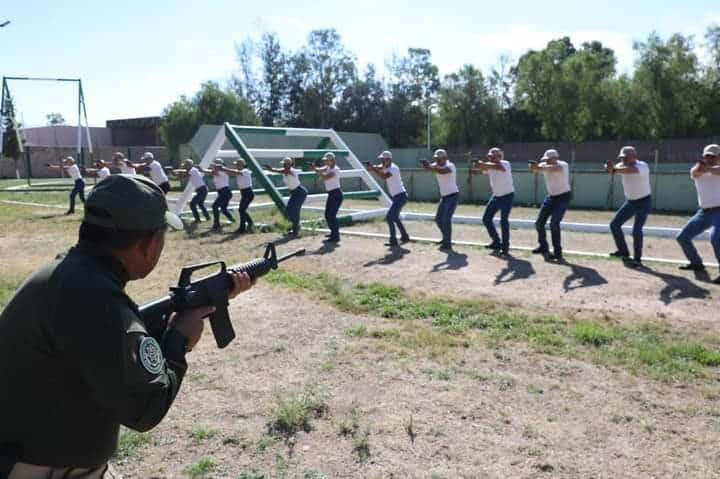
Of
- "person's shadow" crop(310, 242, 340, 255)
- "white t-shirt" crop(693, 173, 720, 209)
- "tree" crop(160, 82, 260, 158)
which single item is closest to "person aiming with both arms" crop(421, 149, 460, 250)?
"person's shadow" crop(310, 242, 340, 255)

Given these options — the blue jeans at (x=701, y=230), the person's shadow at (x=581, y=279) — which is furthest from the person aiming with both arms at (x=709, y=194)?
the person's shadow at (x=581, y=279)

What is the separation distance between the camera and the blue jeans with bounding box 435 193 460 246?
436 inches

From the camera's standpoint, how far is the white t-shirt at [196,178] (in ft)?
49.4

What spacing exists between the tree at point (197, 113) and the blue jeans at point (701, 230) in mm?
38240

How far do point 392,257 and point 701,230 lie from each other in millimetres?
4758

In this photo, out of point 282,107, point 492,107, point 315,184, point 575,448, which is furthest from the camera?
point 282,107

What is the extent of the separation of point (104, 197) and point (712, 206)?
28.5 feet

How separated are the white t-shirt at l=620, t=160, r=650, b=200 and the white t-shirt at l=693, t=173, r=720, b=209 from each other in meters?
0.85

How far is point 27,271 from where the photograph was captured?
31.1 ft

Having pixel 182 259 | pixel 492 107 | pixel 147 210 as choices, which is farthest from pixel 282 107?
pixel 147 210

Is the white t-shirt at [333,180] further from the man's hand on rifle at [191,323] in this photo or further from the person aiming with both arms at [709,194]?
the man's hand on rifle at [191,323]

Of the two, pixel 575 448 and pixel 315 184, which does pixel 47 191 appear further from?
pixel 575 448

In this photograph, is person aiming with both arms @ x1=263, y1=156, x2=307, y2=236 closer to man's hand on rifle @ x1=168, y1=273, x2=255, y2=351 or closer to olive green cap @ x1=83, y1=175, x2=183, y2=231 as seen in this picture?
man's hand on rifle @ x1=168, y1=273, x2=255, y2=351

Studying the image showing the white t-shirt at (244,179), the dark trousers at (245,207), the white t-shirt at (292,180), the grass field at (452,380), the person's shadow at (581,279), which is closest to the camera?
the grass field at (452,380)
